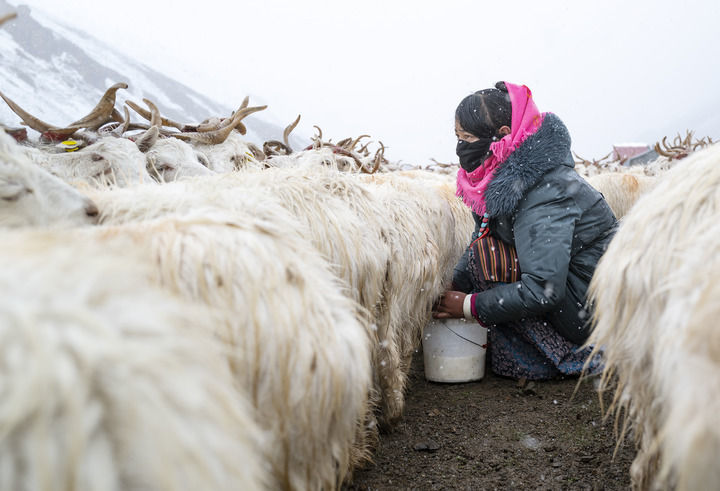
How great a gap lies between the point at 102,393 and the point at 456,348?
8.45ft

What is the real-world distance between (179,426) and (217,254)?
492mm

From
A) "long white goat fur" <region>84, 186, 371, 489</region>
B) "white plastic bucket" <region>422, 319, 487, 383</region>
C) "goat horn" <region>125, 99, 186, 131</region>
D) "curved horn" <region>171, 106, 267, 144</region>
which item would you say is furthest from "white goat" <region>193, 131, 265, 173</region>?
"long white goat fur" <region>84, 186, 371, 489</region>

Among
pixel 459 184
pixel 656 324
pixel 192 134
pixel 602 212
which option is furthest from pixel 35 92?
pixel 656 324

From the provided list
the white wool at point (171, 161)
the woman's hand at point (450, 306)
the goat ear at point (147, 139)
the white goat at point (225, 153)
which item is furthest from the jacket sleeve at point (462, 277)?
the goat ear at point (147, 139)

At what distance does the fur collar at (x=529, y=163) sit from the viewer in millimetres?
2689

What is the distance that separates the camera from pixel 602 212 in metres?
2.78

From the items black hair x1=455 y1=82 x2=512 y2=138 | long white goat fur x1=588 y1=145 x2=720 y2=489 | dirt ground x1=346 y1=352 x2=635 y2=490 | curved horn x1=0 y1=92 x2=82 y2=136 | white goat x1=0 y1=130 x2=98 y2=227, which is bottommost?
dirt ground x1=346 y1=352 x2=635 y2=490

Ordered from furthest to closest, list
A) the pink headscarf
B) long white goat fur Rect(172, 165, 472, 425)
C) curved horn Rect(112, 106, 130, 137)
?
1. curved horn Rect(112, 106, 130, 137)
2. the pink headscarf
3. long white goat fur Rect(172, 165, 472, 425)

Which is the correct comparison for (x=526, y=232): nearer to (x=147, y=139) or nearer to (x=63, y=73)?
(x=147, y=139)

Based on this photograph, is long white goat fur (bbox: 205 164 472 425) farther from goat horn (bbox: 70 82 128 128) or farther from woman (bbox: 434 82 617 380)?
goat horn (bbox: 70 82 128 128)

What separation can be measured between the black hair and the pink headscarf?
0.18 ft

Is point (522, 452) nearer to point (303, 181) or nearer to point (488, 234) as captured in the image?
point (488, 234)

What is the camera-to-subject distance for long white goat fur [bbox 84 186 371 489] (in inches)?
41.4

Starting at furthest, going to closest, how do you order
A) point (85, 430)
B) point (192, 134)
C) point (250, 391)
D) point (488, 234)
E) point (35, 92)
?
point (35, 92) < point (192, 134) < point (488, 234) < point (250, 391) < point (85, 430)
